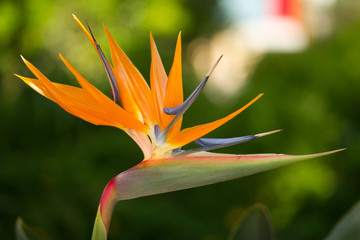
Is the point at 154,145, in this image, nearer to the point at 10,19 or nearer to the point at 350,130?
the point at 350,130

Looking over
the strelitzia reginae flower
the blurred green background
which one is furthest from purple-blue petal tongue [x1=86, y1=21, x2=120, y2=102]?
the blurred green background

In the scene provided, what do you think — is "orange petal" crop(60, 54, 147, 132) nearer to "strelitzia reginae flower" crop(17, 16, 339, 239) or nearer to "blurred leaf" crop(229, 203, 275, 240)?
"strelitzia reginae flower" crop(17, 16, 339, 239)

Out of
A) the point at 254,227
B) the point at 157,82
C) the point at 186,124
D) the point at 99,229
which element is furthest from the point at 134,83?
the point at 186,124

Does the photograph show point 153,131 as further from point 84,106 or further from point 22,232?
point 22,232

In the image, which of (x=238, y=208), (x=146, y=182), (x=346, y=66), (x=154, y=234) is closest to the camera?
(x=146, y=182)

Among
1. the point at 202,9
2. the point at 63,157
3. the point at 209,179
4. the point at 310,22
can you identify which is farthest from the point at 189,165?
the point at 310,22

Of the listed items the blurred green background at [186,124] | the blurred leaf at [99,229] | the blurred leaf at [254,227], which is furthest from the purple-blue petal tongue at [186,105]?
the blurred green background at [186,124]
